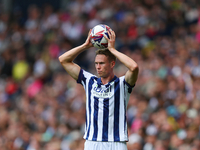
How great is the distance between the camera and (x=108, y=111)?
525cm

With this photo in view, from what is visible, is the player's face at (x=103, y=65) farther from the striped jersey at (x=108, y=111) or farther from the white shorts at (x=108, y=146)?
the white shorts at (x=108, y=146)

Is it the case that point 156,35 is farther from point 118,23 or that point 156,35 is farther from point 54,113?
point 54,113

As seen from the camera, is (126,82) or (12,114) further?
(12,114)

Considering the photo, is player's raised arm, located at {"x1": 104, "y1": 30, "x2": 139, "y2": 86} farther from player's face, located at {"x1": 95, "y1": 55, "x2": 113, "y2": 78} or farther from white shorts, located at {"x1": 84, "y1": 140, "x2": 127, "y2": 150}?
white shorts, located at {"x1": 84, "y1": 140, "x2": 127, "y2": 150}

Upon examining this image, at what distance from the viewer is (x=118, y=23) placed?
13.8m

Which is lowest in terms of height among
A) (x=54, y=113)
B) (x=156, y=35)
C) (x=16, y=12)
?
(x=54, y=113)

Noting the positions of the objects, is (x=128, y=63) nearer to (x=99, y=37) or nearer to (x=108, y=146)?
(x=99, y=37)

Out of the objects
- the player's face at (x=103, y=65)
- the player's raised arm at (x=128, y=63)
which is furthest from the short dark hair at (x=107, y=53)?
the player's raised arm at (x=128, y=63)

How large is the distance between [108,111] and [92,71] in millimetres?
7683

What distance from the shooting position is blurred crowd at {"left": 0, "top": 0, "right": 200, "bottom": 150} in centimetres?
937

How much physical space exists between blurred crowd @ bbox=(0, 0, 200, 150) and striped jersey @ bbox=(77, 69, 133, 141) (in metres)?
3.50

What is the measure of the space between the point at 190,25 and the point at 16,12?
941cm

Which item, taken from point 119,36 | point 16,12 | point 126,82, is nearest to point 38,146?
point 119,36

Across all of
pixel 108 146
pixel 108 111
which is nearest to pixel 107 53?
pixel 108 111
